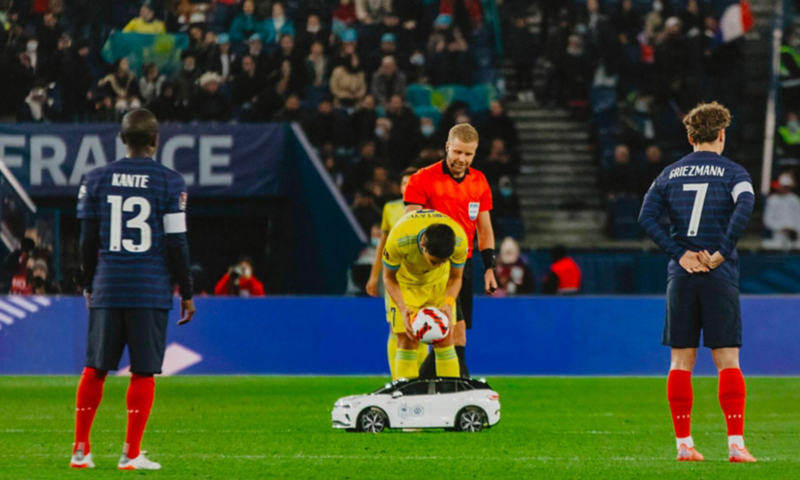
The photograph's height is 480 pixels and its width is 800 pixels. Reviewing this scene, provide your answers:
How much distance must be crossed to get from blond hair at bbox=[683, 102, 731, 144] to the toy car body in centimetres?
251

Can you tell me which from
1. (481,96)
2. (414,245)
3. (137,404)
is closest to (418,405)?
(414,245)

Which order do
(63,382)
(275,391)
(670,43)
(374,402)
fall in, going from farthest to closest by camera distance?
1. (670,43)
2. (63,382)
3. (275,391)
4. (374,402)

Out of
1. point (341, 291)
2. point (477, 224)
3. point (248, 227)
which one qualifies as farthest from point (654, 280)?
point (477, 224)

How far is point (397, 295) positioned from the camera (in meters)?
9.48

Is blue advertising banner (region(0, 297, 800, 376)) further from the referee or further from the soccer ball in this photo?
the soccer ball

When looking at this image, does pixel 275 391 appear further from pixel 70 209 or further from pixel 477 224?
pixel 70 209

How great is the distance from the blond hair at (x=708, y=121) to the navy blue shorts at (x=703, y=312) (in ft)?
2.51

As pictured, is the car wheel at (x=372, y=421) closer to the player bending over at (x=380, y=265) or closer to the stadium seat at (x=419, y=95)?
the player bending over at (x=380, y=265)

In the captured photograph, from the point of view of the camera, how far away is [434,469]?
7.59 meters

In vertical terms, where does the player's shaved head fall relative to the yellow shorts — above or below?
above

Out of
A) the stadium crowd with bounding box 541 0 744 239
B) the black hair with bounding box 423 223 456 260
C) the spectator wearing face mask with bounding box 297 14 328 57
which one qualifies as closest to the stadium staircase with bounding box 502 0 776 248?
the stadium crowd with bounding box 541 0 744 239

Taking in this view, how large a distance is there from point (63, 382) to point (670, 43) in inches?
480

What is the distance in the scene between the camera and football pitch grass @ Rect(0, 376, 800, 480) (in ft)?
25.0

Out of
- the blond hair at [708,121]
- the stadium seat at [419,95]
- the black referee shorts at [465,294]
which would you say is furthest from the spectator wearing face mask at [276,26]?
the blond hair at [708,121]
